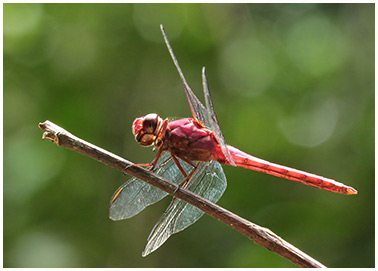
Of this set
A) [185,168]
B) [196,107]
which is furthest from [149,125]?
[185,168]

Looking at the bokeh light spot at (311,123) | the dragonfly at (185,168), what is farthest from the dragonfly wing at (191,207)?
the bokeh light spot at (311,123)

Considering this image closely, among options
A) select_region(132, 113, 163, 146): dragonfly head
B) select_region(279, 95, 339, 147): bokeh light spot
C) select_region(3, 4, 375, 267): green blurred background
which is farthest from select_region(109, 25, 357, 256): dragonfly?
select_region(279, 95, 339, 147): bokeh light spot

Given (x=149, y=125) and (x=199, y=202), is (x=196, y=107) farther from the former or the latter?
(x=199, y=202)

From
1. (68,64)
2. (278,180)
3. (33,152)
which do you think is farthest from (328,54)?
(33,152)

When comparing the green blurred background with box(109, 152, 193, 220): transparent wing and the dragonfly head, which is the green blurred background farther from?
the dragonfly head

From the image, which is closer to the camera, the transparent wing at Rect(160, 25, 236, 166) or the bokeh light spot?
the transparent wing at Rect(160, 25, 236, 166)

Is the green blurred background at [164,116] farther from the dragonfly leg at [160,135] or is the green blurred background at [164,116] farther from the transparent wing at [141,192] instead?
the dragonfly leg at [160,135]
